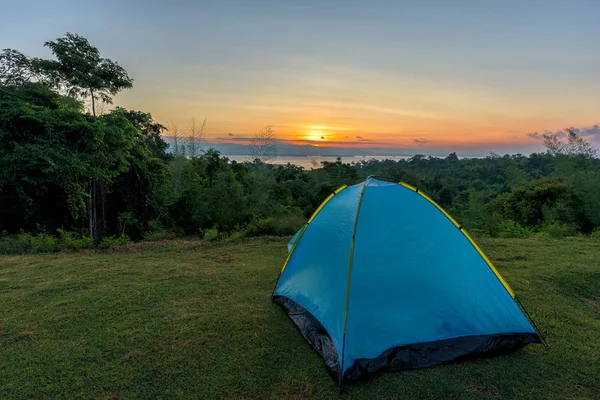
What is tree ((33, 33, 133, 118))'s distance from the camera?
34.4ft

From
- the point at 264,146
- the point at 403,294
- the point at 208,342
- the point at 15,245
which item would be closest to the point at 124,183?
the point at 15,245

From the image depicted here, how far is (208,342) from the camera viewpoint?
327 centimetres

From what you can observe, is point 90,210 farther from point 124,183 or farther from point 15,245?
point 15,245

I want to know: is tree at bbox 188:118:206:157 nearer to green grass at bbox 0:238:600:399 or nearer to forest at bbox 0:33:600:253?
forest at bbox 0:33:600:253

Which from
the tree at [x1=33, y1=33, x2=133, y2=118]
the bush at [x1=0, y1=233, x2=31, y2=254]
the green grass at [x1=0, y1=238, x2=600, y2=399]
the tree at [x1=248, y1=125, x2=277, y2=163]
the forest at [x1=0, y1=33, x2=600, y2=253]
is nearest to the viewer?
the green grass at [x1=0, y1=238, x2=600, y2=399]

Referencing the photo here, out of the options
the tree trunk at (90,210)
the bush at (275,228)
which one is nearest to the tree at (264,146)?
the tree trunk at (90,210)

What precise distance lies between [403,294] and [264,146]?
51.5ft

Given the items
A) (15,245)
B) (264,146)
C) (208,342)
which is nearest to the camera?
(208,342)

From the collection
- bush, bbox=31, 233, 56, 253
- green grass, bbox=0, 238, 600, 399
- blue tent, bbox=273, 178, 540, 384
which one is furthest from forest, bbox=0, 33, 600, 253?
green grass, bbox=0, 238, 600, 399

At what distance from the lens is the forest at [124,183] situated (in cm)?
862

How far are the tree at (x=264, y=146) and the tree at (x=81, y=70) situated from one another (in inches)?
277

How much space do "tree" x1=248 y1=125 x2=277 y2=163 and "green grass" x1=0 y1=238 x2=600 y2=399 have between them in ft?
41.5

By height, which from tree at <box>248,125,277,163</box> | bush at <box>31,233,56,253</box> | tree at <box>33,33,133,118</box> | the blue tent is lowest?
bush at <box>31,233,56,253</box>

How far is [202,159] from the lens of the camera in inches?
722
